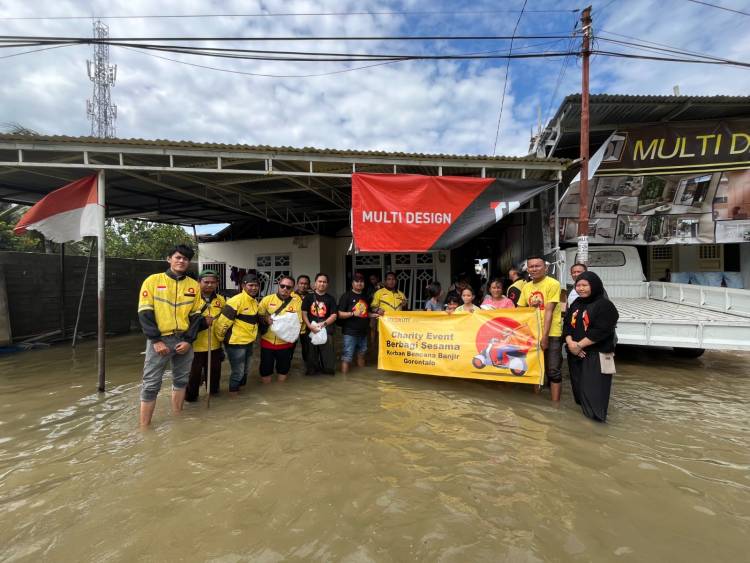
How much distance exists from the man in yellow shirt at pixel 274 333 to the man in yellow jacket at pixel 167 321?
1163mm

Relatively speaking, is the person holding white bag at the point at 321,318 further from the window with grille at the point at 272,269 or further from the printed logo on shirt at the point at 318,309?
the window with grille at the point at 272,269

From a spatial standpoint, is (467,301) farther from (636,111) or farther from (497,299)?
(636,111)

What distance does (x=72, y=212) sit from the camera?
18.3ft

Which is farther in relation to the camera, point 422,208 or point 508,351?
point 422,208

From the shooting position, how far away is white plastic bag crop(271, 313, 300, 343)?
16.0 ft

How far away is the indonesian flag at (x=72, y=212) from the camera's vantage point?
547 centimetres

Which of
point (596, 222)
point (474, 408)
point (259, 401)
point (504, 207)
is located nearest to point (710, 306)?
point (596, 222)

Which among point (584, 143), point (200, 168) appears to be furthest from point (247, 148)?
point (584, 143)

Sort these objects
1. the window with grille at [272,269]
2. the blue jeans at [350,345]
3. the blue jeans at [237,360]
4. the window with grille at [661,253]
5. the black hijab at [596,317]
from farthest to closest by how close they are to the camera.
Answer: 1. the window with grille at [272,269]
2. the window with grille at [661,253]
3. the blue jeans at [350,345]
4. the blue jeans at [237,360]
5. the black hijab at [596,317]

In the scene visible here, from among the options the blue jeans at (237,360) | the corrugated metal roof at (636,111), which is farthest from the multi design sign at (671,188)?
the blue jeans at (237,360)

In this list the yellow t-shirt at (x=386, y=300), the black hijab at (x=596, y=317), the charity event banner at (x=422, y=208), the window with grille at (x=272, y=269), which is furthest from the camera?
the window with grille at (x=272, y=269)

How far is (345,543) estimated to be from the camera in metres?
2.03

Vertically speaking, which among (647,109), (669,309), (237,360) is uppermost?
(647,109)

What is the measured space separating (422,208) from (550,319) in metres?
2.71
